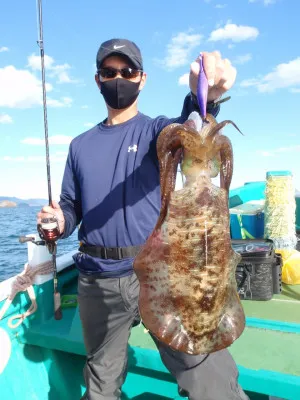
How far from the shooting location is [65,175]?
3586 mm

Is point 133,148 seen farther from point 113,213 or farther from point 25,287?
point 25,287

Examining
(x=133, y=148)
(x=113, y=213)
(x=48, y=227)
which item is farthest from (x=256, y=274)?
(x=48, y=227)

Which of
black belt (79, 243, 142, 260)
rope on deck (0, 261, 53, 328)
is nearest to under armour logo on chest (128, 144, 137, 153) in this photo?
black belt (79, 243, 142, 260)

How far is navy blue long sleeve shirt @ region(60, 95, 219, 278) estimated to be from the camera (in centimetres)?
304

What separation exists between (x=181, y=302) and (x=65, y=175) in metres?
2.10

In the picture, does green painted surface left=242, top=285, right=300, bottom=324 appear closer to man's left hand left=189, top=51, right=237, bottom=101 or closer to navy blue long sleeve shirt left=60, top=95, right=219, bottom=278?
navy blue long sleeve shirt left=60, top=95, right=219, bottom=278

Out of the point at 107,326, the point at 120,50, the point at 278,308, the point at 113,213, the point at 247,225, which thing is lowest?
the point at 278,308

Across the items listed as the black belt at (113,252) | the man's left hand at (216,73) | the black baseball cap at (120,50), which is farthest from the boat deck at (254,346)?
the black baseball cap at (120,50)

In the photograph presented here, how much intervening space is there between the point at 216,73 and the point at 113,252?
5.67 feet

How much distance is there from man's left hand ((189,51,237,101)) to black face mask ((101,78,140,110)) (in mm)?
1072

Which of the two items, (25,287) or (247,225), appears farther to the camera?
(247,225)

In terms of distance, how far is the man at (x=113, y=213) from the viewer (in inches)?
119

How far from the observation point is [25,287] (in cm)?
422

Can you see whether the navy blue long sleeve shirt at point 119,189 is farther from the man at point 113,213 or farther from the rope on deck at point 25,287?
the rope on deck at point 25,287
